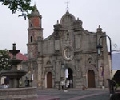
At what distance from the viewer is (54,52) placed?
52562mm

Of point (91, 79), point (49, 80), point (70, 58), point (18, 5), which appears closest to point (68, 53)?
point (70, 58)

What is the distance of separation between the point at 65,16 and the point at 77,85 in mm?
12224

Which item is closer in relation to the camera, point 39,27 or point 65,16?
point 65,16

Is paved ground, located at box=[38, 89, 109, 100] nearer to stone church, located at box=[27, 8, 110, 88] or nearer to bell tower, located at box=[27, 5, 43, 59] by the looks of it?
stone church, located at box=[27, 8, 110, 88]

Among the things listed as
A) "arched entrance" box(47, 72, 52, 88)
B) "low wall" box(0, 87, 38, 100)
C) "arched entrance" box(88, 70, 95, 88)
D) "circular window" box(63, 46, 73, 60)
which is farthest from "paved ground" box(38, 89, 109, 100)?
"arched entrance" box(47, 72, 52, 88)

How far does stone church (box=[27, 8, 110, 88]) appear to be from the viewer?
48903 millimetres

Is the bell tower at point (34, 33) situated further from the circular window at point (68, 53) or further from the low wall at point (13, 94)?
the low wall at point (13, 94)

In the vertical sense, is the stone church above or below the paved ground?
above

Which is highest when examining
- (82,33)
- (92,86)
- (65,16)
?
(65,16)

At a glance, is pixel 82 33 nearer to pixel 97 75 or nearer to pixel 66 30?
pixel 66 30

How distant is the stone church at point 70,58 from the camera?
4890 cm

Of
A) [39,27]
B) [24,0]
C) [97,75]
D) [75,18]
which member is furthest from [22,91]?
[39,27]

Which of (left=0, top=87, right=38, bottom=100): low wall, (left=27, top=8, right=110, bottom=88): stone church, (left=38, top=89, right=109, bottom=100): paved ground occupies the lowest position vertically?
(left=38, top=89, right=109, bottom=100): paved ground

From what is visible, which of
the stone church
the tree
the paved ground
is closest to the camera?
the tree
